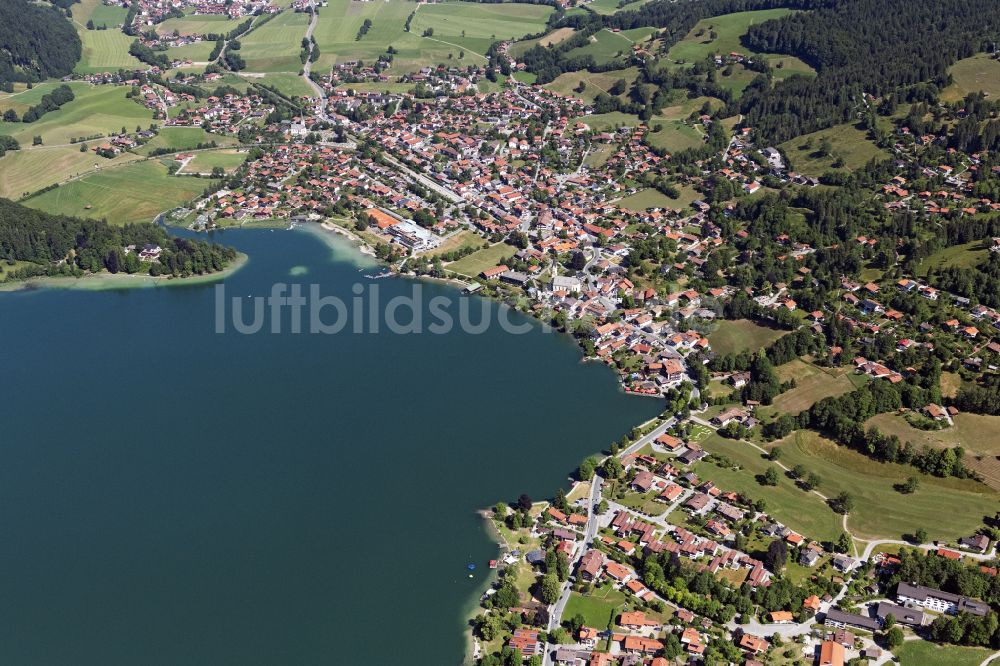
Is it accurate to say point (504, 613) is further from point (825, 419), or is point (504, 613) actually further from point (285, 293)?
point (285, 293)

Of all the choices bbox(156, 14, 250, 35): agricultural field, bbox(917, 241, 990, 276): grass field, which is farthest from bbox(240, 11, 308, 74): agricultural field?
bbox(917, 241, 990, 276): grass field

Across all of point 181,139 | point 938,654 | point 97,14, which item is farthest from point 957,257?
point 97,14

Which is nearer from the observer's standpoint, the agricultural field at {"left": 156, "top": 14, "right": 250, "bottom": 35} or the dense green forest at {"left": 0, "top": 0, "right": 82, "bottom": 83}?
the dense green forest at {"left": 0, "top": 0, "right": 82, "bottom": 83}

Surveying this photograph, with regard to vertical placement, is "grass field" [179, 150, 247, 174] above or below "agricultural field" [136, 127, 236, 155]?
below

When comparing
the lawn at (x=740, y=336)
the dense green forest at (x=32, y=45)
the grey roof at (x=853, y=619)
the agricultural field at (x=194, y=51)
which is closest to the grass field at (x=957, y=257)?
the lawn at (x=740, y=336)

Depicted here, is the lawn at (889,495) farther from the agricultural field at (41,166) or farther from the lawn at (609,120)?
the agricultural field at (41,166)

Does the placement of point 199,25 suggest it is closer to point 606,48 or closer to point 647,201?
point 606,48

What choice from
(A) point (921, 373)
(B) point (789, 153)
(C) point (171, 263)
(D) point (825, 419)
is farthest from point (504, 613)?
(B) point (789, 153)

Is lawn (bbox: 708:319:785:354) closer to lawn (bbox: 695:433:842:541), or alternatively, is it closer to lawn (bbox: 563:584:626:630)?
lawn (bbox: 695:433:842:541)
